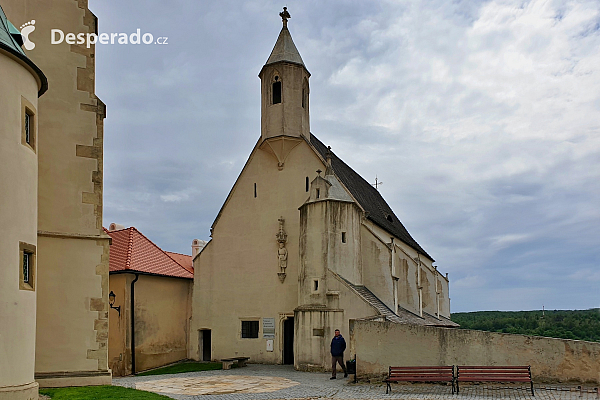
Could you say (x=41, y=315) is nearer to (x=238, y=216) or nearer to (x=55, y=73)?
(x=55, y=73)

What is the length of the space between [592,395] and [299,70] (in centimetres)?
2090

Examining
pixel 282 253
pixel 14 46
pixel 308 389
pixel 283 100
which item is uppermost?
pixel 283 100

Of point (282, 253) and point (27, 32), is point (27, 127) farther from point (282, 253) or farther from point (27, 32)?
point (282, 253)

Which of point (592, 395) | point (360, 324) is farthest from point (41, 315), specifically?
point (592, 395)

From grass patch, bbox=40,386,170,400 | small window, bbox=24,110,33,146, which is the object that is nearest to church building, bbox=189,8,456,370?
grass patch, bbox=40,386,170,400

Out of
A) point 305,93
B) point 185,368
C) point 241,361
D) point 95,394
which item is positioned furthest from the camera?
point 305,93

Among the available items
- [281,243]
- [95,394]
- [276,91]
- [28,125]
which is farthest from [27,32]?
[281,243]

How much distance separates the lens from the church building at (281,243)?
27.3 meters

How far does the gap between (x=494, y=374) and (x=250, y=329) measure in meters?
16.0

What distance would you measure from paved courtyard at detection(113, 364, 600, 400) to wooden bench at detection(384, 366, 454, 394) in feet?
1.01

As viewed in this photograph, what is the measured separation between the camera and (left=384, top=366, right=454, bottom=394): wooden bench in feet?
57.9

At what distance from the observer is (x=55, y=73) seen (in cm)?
1808

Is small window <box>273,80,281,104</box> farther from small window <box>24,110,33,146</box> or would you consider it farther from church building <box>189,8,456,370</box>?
small window <box>24,110,33,146</box>

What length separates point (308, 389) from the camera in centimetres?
1903
